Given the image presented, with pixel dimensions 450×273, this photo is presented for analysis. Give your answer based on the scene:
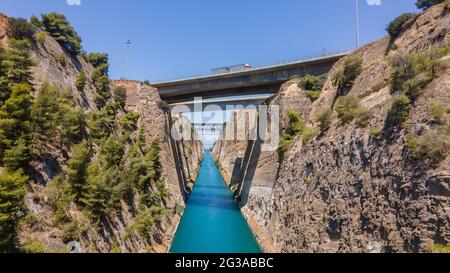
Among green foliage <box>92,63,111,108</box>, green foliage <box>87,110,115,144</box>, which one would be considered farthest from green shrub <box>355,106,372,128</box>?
green foliage <box>92,63,111,108</box>

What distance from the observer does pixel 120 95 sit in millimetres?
41438

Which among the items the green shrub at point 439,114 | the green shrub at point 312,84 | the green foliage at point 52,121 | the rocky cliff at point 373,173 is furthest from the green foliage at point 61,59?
the green shrub at point 439,114

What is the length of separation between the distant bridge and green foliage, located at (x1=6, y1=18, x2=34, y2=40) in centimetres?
2689

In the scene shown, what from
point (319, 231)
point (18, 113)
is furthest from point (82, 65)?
point (319, 231)

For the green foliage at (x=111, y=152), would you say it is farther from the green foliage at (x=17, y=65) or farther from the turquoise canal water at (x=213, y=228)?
the turquoise canal water at (x=213, y=228)

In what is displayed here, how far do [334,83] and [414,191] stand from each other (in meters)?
19.0

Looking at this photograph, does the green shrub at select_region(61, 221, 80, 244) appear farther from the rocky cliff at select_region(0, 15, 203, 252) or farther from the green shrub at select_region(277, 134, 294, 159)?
the green shrub at select_region(277, 134, 294, 159)

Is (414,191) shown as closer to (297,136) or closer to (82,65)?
(297,136)

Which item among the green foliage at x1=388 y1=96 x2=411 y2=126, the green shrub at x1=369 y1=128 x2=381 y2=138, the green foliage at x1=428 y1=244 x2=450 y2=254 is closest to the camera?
the green foliage at x1=428 y1=244 x2=450 y2=254

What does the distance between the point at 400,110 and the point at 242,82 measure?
104 ft

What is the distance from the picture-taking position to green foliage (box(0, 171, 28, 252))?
39.3 feet

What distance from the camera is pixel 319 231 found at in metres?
20.7

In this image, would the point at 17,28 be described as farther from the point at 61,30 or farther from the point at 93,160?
the point at 93,160

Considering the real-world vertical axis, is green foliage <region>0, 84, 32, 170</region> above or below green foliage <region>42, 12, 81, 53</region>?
below
